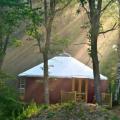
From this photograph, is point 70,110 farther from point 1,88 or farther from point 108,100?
point 108,100

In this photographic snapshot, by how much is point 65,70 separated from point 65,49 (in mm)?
6024

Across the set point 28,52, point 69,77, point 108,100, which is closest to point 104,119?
point 108,100

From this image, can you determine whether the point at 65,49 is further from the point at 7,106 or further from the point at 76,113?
the point at 76,113

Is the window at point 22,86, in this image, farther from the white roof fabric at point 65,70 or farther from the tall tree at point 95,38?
the tall tree at point 95,38

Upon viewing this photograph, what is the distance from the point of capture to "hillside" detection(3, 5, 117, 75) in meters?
34.2

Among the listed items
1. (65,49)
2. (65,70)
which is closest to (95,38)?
(65,70)

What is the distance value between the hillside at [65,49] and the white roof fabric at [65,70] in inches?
182

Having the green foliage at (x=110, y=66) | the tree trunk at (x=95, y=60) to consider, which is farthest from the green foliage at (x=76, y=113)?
the green foliage at (x=110, y=66)

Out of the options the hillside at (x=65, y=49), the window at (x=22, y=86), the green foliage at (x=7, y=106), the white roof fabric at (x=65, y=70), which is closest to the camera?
the green foliage at (x=7, y=106)

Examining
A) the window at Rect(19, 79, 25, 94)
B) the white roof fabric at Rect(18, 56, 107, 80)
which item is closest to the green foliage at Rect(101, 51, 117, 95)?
the white roof fabric at Rect(18, 56, 107, 80)

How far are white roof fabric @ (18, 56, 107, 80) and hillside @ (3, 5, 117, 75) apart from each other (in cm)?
462

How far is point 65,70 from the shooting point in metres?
28.5

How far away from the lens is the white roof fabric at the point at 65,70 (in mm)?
27922

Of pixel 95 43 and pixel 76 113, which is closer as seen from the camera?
pixel 76 113
